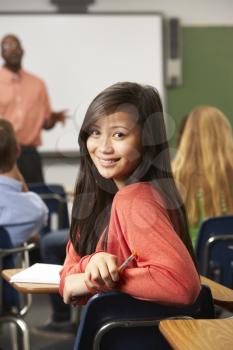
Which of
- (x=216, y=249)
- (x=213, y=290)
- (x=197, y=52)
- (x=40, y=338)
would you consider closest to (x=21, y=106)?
(x=197, y=52)

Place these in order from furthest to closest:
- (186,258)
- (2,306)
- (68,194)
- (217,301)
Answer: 1. (68,194)
2. (2,306)
3. (217,301)
4. (186,258)

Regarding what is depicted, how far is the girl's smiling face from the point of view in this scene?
1.47 meters

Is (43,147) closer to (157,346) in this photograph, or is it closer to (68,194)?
(68,194)

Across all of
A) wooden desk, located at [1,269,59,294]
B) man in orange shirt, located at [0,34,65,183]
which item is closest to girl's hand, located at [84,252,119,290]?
wooden desk, located at [1,269,59,294]

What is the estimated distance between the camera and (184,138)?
3410 millimetres

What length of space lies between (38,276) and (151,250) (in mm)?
747

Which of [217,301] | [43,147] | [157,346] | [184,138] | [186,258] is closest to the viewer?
[186,258]

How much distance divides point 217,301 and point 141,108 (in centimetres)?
56

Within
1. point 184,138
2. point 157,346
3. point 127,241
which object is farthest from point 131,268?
point 184,138

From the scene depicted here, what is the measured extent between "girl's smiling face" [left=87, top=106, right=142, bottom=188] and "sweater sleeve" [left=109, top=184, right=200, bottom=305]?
10 cm

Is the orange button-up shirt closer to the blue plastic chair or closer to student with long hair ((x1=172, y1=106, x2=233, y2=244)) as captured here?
student with long hair ((x1=172, y1=106, x2=233, y2=244))

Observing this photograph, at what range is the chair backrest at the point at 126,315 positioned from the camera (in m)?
1.44

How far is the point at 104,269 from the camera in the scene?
4.43ft

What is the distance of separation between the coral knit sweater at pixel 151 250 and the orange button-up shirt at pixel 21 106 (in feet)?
16.7
